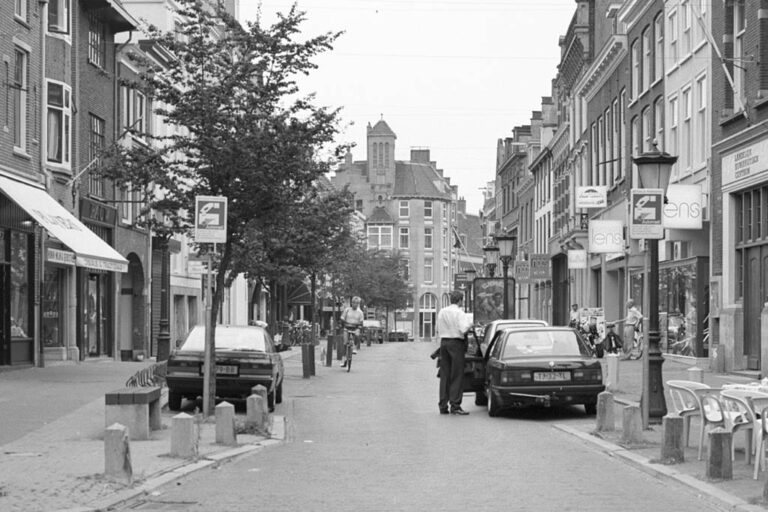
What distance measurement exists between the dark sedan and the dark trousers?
19.2 inches

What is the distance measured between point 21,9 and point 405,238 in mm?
123445

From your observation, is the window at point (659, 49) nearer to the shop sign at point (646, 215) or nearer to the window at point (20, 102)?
the window at point (20, 102)

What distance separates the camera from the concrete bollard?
16984 millimetres

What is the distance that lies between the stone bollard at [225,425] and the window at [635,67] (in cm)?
3044

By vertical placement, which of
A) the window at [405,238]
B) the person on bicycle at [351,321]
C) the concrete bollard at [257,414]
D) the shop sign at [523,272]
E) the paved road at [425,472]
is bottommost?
the paved road at [425,472]

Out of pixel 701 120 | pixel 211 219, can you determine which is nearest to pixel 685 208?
pixel 701 120

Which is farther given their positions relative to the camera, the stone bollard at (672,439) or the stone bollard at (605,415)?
the stone bollard at (605,415)

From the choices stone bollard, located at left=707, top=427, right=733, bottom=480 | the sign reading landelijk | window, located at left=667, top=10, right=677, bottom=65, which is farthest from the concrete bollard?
window, located at left=667, top=10, right=677, bottom=65

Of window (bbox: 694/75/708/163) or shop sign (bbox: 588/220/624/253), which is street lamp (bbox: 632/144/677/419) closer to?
window (bbox: 694/75/708/163)

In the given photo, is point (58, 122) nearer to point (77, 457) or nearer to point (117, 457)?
point (77, 457)

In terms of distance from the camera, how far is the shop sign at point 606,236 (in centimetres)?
3744

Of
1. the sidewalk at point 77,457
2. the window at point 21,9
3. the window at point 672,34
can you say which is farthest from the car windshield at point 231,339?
the window at point 672,34

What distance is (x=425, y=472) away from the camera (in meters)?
13.4

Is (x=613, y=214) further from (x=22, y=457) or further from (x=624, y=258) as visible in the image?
(x=22, y=457)
